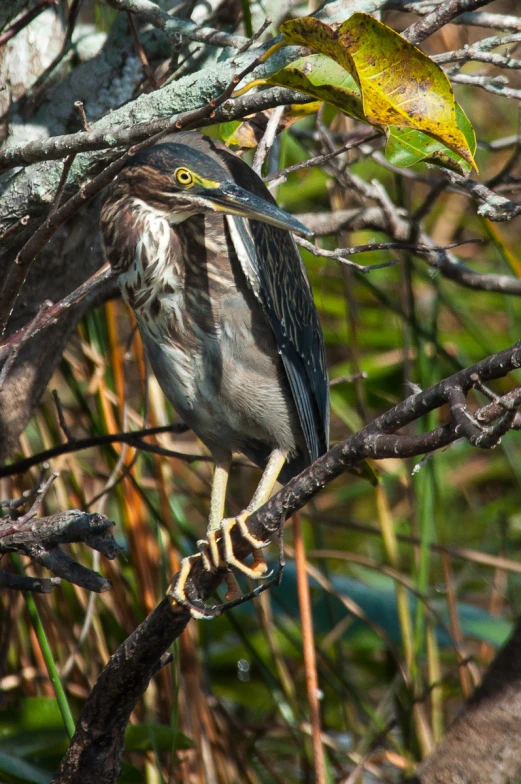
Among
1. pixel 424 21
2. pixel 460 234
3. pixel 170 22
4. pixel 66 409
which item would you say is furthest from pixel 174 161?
pixel 460 234

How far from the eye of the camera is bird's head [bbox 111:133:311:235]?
5.80ft

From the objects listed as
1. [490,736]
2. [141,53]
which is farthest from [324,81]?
[490,736]

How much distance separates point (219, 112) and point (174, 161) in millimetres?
387

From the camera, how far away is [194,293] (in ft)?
6.79

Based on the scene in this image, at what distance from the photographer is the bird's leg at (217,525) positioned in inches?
80.7

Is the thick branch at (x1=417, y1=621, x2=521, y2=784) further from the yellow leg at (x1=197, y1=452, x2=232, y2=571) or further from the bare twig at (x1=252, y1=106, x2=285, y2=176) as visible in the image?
the bare twig at (x1=252, y1=106, x2=285, y2=176)

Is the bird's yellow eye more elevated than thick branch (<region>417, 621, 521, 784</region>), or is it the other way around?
the bird's yellow eye

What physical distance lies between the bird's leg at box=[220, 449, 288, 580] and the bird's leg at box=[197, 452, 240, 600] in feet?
0.11

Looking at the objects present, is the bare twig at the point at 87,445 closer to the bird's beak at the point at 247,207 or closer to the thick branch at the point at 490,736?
the bird's beak at the point at 247,207

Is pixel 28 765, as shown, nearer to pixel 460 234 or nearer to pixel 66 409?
Answer: pixel 66 409

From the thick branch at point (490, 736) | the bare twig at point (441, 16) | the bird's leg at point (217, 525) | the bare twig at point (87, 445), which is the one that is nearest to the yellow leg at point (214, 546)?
the bird's leg at point (217, 525)

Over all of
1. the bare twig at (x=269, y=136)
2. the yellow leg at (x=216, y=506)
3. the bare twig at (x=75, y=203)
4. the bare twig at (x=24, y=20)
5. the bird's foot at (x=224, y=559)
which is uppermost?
the bare twig at (x=24, y=20)

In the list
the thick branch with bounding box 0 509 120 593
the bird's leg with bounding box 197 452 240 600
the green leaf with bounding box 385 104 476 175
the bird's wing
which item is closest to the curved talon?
the bird's leg with bounding box 197 452 240 600

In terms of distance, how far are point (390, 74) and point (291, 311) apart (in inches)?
37.2
